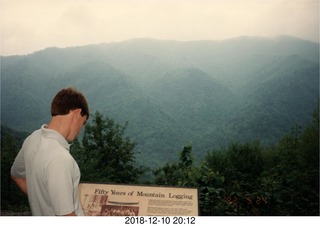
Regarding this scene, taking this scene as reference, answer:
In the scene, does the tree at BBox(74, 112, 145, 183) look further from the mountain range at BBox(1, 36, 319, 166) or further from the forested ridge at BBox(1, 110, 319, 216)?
the mountain range at BBox(1, 36, 319, 166)

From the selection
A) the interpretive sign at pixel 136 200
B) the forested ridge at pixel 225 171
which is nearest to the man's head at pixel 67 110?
the interpretive sign at pixel 136 200

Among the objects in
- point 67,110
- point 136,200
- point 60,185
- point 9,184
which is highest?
point 67,110

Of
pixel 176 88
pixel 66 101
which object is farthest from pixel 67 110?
pixel 176 88

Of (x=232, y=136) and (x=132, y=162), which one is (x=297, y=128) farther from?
(x=132, y=162)

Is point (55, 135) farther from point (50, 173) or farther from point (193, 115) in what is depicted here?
point (193, 115)

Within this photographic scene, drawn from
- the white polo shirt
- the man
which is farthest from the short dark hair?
the white polo shirt

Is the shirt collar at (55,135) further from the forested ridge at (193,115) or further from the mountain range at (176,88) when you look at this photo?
the mountain range at (176,88)
